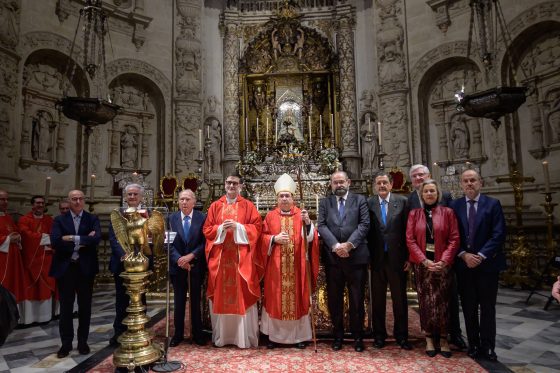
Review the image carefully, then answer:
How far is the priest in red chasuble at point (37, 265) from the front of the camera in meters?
5.31

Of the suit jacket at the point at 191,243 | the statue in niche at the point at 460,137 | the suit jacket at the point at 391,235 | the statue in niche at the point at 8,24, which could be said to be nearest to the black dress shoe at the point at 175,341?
the suit jacket at the point at 191,243

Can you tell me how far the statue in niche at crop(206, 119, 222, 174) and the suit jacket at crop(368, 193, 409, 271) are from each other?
27.7 feet

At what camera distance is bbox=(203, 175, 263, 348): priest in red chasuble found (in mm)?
4137

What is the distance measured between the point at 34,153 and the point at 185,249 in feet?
24.3

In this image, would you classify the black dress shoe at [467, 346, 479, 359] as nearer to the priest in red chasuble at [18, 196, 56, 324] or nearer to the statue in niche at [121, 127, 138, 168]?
the priest in red chasuble at [18, 196, 56, 324]

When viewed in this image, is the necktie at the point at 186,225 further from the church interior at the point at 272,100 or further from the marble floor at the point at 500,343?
the church interior at the point at 272,100

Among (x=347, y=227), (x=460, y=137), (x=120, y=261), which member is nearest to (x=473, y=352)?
(x=347, y=227)

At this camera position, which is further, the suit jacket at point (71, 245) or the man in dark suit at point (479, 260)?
the suit jacket at point (71, 245)

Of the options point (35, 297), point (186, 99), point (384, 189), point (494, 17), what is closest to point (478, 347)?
point (384, 189)

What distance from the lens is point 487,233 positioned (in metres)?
3.71

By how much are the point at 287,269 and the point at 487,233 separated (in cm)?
208

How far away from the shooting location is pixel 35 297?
5320 millimetres

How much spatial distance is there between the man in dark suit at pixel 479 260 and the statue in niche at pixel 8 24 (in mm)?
9715

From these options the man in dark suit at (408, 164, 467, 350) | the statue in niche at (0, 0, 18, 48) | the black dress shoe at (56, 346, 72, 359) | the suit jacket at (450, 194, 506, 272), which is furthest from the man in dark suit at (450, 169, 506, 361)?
the statue in niche at (0, 0, 18, 48)
